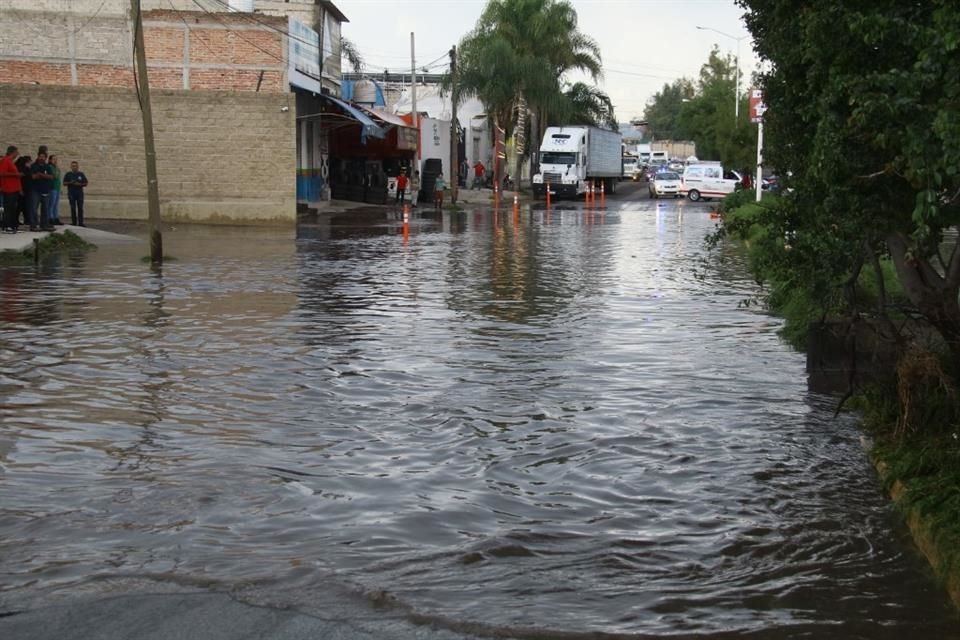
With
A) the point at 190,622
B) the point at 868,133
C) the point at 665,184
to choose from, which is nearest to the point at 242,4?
the point at 665,184

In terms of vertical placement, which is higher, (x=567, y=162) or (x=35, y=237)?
(x=567, y=162)

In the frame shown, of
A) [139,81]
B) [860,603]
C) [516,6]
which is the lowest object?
[860,603]

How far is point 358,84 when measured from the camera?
5925 centimetres

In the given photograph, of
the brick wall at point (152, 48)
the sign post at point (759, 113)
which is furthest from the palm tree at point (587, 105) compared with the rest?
the sign post at point (759, 113)

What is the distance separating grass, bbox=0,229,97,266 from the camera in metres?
21.0

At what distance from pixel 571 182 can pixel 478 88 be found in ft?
22.1

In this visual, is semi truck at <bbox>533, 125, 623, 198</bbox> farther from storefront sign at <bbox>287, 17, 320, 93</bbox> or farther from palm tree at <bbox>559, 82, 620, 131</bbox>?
storefront sign at <bbox>287, 17, 320, 93</bbox>

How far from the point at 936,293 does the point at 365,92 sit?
174 feet

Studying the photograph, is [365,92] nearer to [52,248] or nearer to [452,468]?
[52,248]

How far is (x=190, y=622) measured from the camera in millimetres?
5512

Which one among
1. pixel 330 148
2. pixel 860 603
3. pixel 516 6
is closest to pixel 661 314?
pixel 860 603

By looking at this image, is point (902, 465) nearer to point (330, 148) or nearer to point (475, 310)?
point (475, 310)

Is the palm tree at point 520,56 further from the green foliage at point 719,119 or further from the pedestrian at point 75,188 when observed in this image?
the pedestrian at point 75,188

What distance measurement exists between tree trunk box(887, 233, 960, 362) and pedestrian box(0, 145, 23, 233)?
1952 cm
